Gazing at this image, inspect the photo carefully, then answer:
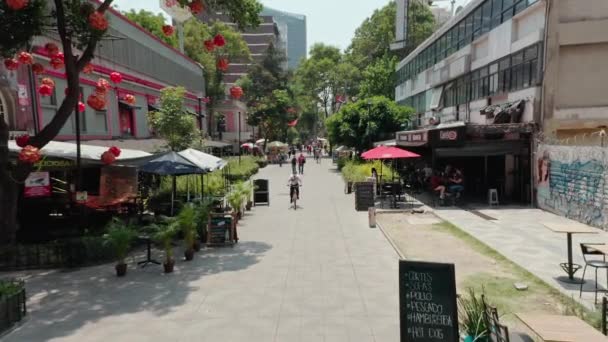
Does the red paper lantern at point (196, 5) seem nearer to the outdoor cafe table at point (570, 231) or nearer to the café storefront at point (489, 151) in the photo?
the outdoor cafe table at point (570, 231)

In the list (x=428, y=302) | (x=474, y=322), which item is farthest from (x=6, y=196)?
(x=474, y=322)

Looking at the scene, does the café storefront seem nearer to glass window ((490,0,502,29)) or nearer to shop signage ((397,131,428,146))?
shop signage ((397,131,428,146))

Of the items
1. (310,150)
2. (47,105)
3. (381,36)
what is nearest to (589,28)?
(47,105)

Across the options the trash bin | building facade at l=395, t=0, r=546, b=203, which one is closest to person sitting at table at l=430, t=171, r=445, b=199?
building facade at l=395, t=0, r=546, b=203

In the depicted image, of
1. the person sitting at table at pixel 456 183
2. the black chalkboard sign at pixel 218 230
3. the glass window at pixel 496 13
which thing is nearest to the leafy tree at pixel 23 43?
the black chalkboard sign at pixel 218 230

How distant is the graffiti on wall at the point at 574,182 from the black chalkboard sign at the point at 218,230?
11102mm

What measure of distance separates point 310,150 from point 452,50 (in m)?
48.7

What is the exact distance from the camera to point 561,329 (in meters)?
4.48

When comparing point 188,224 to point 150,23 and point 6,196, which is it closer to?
point 6,196

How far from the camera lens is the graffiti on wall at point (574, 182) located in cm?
1312

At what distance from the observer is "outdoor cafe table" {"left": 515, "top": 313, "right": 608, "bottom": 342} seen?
168 inches

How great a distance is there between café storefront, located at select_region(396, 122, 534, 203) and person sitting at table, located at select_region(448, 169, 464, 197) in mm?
1161

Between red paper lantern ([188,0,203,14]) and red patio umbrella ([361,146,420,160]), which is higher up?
red paper lantern ([188,0,203,14])

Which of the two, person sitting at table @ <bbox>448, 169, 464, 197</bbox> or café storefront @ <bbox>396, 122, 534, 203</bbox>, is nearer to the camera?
café storefront @ <bbox>396, 122, 534, 203</bbox>
